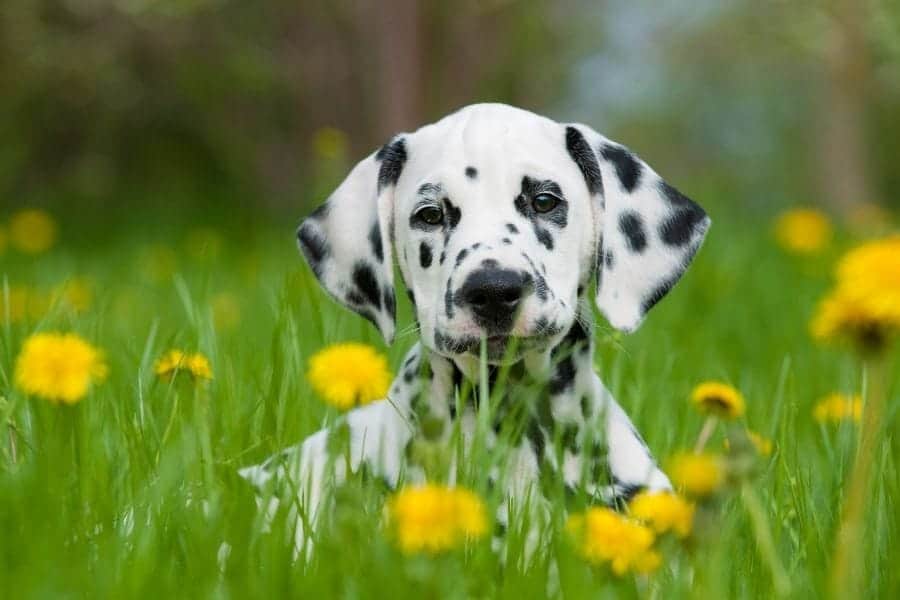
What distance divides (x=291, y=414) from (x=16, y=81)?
675 centimetres

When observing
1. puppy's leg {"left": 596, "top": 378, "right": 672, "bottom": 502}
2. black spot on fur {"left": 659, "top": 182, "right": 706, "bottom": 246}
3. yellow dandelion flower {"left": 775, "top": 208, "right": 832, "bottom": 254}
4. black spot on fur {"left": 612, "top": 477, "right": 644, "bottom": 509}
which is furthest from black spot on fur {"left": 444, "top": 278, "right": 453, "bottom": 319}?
yellow dandelion flower {"left": 775, "top": 208, "right": 832, "bottom": 254}

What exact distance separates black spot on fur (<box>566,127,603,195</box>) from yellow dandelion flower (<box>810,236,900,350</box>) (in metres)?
1.40

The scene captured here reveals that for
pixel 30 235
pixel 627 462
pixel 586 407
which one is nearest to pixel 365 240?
pixel 586 407

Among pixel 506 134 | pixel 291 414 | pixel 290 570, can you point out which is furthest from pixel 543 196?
pixel 290 570

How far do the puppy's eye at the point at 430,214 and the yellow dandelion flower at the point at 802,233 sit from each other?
151 inches

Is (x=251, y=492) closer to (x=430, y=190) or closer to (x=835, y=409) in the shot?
(x=430, y=190)

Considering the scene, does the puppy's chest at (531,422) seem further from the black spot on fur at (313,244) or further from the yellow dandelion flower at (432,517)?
the yellow dandelion flower at (432,517)

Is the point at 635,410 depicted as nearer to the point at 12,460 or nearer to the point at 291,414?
the point at 291,414

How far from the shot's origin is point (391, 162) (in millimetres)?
3047

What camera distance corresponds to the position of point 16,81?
881 centimetres

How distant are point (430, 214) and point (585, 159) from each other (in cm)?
40

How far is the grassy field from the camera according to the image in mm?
1920

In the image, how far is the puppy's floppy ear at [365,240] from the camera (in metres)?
3.01

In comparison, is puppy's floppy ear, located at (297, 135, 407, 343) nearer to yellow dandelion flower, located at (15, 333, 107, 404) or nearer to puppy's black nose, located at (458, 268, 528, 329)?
puppy's black nose, located at (458, 268, 528, 329)
